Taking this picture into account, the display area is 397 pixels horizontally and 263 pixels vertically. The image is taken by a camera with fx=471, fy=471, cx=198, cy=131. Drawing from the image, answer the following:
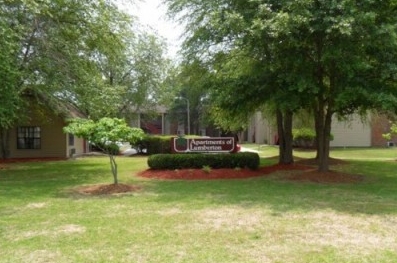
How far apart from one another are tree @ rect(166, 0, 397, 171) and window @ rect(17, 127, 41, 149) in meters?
16.4

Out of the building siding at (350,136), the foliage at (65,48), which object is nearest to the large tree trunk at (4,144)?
the foliage at (65,48)

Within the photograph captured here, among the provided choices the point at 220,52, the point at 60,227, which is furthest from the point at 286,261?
the point at 220,52

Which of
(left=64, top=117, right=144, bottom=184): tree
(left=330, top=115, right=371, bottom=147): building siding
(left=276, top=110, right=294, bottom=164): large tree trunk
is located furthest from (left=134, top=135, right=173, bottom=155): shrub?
(left=64, top=117, right=144, bottom=184): tree

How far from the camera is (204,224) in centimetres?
832

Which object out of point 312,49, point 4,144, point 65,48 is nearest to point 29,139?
→ point 4,144

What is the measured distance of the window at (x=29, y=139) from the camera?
2841cm

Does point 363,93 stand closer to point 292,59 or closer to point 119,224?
point 292,59

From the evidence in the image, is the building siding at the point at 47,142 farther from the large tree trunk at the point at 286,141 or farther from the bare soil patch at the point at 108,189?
the bare soil patch at the point at 108,189

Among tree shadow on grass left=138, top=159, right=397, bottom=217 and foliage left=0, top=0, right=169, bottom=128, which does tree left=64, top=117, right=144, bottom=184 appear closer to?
tree shadow on grass left=138, top=159, right=397, bottom=217

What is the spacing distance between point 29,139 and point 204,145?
1484cm

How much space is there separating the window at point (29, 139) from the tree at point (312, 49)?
16.4 m

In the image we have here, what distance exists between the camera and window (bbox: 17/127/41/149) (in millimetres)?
28406

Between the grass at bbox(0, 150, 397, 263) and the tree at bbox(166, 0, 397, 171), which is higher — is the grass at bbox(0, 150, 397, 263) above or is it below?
below

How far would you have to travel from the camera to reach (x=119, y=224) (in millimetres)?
8383
